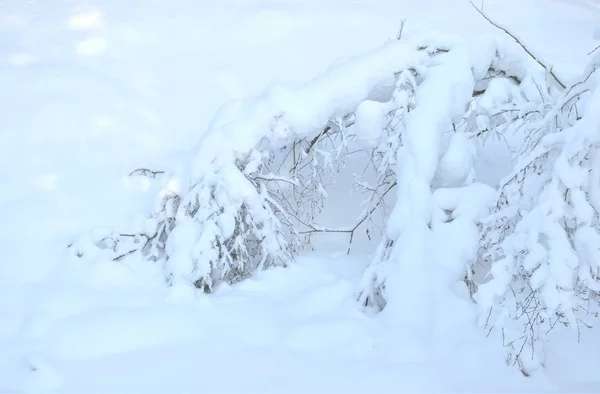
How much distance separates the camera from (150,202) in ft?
12.7

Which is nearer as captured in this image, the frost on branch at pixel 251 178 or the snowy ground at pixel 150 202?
the snowy ground at pixel 150 202

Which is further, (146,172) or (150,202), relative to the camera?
(146,172)

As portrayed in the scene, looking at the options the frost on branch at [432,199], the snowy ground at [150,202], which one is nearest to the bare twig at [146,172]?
the snowy ground at [150,202]

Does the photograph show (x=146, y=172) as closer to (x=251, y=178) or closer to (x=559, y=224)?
(x=251, y=178)

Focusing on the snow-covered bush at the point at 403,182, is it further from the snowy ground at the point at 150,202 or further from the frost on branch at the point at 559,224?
the snowy ground at the point at 150,202

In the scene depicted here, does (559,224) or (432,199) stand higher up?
(559,224)

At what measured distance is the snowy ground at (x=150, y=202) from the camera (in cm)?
265

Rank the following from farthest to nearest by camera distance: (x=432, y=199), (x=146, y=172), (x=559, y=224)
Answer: (x=146, y=172) < (x=432, y=199) < (x=559, y=224)

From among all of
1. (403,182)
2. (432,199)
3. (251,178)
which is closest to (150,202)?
(251,178)

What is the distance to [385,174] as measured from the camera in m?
3.69

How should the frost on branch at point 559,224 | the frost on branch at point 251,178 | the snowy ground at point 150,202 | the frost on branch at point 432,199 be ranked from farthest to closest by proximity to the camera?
the frost on branch at point 251,178, the frost on branch at point 432,199, the snowy ground at point 150,202, the frost on branch at point 559,224

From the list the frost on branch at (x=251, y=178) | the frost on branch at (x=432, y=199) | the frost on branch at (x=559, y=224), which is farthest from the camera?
the frost on branch at (x=251, y=178)

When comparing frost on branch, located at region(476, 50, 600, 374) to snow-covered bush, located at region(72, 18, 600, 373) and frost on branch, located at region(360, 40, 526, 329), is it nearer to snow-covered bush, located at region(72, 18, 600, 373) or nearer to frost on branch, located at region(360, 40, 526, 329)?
snow-covered bush, located at region(72, 18, 600, 373)

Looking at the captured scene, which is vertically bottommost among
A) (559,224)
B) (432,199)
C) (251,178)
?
(251,178)
